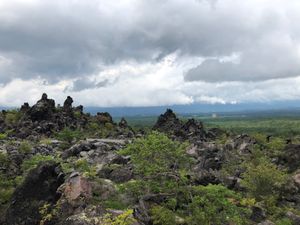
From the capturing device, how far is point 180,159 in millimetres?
39688

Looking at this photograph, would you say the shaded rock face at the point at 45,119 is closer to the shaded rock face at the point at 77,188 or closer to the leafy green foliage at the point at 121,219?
the shaded rock face at the point at 77,188

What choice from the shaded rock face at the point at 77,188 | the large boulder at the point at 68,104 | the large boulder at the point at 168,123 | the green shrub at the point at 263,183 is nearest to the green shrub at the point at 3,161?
the shaded rock face at the point at 77,188

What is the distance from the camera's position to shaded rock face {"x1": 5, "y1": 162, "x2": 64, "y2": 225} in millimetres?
32250

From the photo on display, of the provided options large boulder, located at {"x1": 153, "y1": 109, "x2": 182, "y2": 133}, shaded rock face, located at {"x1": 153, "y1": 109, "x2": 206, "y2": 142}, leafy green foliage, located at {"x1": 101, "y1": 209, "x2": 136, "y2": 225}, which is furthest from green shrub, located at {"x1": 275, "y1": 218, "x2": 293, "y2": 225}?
large boulder, located at {"x1": 153, "y1": 109, "x2": 182, "y2": 133}

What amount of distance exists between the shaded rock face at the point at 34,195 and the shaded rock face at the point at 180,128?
252 feet

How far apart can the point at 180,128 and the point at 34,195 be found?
91.9m

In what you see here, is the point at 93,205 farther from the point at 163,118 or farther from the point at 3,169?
the point at 163,118

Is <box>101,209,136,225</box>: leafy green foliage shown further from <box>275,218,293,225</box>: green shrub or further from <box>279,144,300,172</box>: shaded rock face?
<box>279,144,300,172</box>: shaded rock face

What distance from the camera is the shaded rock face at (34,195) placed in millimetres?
32250

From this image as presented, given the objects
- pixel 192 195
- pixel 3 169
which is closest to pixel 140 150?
pixel 192 195

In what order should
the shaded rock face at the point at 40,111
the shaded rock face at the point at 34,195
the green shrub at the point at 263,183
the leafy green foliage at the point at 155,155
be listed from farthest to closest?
the shaded rock face at the point at 40,111, the green shrub at the point at 263,183, the leafy green foliage at the point at 155,155, the shaded rock face at the point at 34,195

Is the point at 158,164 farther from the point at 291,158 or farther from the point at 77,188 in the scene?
the point at 291,158

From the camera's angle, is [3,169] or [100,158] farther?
[100,158]

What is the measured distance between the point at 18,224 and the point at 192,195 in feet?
44.3
